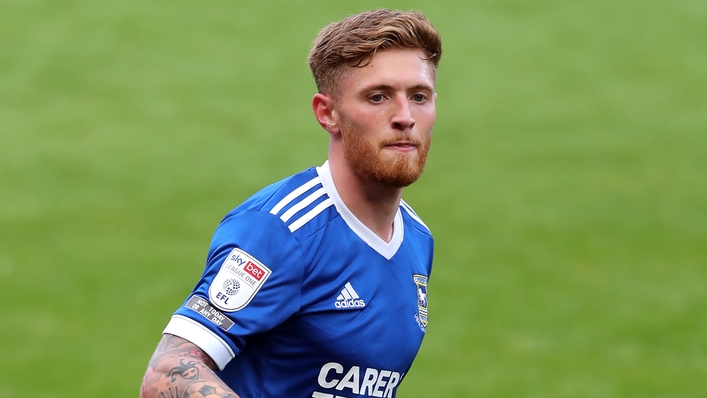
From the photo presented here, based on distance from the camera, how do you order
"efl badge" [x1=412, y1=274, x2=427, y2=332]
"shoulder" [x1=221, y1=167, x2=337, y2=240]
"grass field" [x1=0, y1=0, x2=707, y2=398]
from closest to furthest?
"shoulder" [x1=221, y1=167, x2=337, y2=240], "efl badge" [x1=412, y1=274, x2=427, y2=332], "grass field" [x1=0, y1=0, x2=707, y2=398]

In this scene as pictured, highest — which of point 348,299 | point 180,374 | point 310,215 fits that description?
point 310,215

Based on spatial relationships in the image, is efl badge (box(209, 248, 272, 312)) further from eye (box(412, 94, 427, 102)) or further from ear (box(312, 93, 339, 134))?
eye (box(412, 94, 427, 102))

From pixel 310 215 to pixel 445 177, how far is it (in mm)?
10885

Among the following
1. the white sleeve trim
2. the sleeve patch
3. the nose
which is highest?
the nose

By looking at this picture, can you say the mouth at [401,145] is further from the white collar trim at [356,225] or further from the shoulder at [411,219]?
the shoulder at [411,219]

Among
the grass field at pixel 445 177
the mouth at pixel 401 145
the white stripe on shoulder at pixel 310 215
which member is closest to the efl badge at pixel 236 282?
the white stripe on shoulder at pixel 310 215

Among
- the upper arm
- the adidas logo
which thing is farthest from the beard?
the upper arm

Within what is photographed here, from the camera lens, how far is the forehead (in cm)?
372

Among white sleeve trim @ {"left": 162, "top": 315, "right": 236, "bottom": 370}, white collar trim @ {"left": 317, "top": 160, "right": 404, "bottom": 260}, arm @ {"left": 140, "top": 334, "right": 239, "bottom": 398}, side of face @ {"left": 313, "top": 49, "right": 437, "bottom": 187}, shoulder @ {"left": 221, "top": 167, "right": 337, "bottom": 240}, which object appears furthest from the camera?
white collar trim @ {"left": 317, "top": 160, "right": 404, "bottom": 260}

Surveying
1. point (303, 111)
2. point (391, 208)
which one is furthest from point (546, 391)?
point (391, 208)

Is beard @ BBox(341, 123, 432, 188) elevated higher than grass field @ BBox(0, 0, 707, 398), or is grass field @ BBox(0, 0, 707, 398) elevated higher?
grass field @ BBox(0, 0, 707, 398)

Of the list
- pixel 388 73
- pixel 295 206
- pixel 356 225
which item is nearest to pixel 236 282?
pixel 295 206

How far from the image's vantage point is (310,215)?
3719 millimetres

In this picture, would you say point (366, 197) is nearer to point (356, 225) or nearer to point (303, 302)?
point (356, 225)
